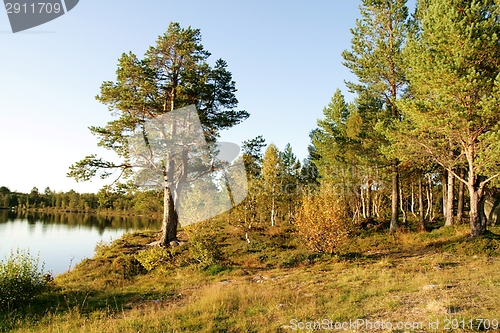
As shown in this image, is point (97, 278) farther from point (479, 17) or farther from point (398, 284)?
point (479, 17)

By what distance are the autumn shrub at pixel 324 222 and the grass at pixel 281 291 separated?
0.67m

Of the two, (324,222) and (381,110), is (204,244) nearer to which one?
(324,222)

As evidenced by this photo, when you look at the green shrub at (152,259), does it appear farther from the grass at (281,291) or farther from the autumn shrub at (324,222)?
the autumn shrub at (324,222)

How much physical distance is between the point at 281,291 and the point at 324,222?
6359 mm

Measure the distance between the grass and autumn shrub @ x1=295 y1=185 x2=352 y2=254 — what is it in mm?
675

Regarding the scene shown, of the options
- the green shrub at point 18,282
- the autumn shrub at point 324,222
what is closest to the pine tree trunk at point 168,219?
the autumn shrub at point 324,222

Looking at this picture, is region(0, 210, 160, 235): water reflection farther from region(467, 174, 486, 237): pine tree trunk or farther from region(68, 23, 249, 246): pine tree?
region(467, 174, 486, 237): pine tree trunk

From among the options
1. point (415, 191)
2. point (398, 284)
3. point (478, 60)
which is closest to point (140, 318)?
point (398, 284)

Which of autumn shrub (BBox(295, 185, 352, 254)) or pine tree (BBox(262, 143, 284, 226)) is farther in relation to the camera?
pine tree (BBox(262, 143, 284, 226))

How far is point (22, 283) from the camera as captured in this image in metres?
10.3

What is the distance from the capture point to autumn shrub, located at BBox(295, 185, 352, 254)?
15.2 m

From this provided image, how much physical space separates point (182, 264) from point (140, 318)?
354 inches

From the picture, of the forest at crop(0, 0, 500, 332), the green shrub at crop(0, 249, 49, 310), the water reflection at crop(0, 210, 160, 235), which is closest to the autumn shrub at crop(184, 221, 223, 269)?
the forest at crop(0, 0, 500, 332)

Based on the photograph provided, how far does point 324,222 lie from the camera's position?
50.2ft
